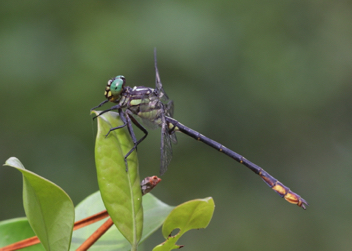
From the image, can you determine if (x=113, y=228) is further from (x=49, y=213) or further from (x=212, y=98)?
(x=212, y=98)

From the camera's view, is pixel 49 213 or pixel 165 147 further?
pixel 165 147

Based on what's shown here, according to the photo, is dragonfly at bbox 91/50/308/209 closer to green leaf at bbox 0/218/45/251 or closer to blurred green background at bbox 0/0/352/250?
green leaf at bbox 0/218/45/251

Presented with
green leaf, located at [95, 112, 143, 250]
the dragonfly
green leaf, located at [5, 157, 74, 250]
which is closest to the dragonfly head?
the dragonfly

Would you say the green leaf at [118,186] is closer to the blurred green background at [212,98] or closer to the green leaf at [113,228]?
the green leaf at [113,228]

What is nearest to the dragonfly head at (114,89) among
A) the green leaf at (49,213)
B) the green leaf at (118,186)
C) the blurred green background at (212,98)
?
the green leaf at (118,186)

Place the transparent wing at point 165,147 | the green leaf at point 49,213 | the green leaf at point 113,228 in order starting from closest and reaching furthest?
the green leaf at point 49,213, the green leaf at point 113,228, the transparent wing at point 165,147

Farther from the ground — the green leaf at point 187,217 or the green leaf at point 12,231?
the green leaf at point 187,217

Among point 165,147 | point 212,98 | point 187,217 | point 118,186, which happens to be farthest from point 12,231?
point 212,98
